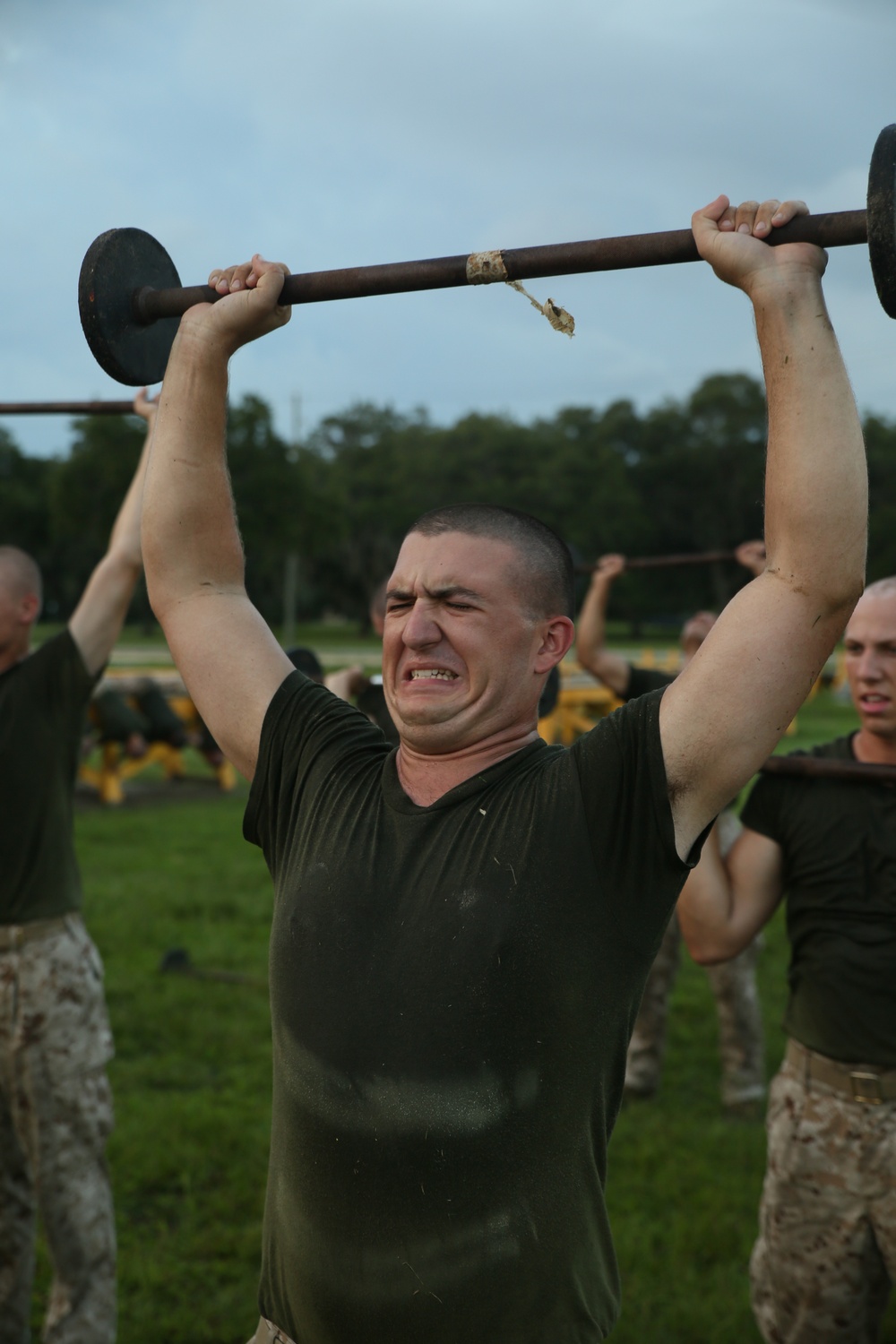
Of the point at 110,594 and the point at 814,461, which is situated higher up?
the point at 814,461

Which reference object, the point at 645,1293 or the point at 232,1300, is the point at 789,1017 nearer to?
the point at 645,1293

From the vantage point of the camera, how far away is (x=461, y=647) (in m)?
2.14

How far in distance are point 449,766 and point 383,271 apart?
0.94 m

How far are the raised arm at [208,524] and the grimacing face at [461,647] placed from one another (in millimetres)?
345

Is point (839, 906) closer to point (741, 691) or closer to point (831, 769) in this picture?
point (831, 769)

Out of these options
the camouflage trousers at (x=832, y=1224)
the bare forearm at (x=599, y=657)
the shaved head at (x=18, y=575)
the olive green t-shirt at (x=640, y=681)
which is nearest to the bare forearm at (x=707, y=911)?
the camouflage trousers at (x=832, y=1224)

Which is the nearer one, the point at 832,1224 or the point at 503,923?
the point at 503,923

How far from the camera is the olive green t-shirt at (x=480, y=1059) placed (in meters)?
1.88

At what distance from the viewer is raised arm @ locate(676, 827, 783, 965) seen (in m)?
3.18

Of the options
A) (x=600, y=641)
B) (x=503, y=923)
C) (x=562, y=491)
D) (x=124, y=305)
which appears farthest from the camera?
(x=562, y=491)

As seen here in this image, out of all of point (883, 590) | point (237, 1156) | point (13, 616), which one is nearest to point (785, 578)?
point (883, 590)

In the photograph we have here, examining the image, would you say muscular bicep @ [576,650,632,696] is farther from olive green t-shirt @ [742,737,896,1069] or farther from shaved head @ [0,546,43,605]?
shaved head @ [0,546,43,605]

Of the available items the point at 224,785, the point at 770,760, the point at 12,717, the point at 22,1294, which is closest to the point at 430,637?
the point at 770,760

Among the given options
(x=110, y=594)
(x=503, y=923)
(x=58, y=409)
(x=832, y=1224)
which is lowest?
(x=832, y=1224)
